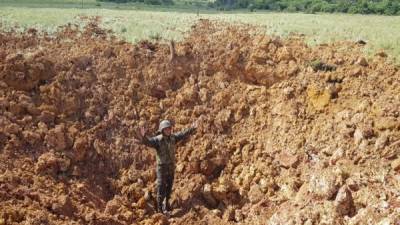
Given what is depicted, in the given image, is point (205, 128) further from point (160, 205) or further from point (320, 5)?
point (320, 5)

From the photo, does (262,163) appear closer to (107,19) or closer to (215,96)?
(215,96)

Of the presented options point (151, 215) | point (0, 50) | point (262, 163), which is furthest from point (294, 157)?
point (0, 50)

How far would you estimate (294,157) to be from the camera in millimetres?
8234

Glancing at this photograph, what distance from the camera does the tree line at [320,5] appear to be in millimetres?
23134

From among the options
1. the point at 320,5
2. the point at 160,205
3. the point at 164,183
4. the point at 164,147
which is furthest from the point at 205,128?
the point at 320,5

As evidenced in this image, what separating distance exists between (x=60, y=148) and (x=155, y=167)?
170 cm

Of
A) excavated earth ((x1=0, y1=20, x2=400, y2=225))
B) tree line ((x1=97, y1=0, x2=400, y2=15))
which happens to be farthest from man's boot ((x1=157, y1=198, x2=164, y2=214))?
tree line ((x1=97, y1=0, x2=400, y2=15))

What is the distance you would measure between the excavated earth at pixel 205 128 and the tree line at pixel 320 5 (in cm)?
1451

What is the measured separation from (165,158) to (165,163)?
0.29 ft

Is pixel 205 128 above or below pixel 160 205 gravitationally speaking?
above

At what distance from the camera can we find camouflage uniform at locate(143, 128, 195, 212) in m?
7.88

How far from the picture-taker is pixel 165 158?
7.95 m

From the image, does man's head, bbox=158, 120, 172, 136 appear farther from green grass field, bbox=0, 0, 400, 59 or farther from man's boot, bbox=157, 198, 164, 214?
green grass field, bbox=0, 0, 400, 59

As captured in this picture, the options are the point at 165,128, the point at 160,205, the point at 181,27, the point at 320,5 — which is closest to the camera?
the point at 165,128
